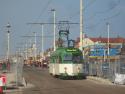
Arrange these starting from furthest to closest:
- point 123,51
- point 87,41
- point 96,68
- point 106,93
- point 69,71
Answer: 1. point 87,41
2. point 123,51
3. point 96,68
4. point 69,71
5. point 106,93

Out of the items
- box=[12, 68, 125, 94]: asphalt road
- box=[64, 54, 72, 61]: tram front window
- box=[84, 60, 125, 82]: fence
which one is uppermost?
box=[64, 54, 72, 61]: tram front window

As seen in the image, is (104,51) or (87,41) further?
(87,41)

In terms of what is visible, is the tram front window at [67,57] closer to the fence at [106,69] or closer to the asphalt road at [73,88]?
the fence at [106,69]

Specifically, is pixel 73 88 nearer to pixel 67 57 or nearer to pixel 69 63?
pixel 69 63

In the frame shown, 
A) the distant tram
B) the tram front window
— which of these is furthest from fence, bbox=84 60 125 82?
the tram front window

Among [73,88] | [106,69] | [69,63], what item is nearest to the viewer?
[73,88]

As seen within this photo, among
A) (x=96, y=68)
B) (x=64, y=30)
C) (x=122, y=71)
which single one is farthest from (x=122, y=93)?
(x=64, y=30)

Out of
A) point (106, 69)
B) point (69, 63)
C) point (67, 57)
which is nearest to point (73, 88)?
point (69, 63)

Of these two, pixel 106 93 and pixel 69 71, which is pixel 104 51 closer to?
pixel 69 71

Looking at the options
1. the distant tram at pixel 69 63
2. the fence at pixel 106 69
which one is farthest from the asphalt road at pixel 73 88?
the distant tram at pixel 69 63

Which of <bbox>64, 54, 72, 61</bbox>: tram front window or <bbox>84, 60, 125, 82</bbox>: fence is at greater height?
<bbox>64, 54, 72, 61</bbox>: tram front window

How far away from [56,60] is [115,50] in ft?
232

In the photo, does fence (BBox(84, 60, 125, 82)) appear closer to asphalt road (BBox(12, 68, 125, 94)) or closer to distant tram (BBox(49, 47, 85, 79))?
distant tram (BBox(49, 47, 85, 79))

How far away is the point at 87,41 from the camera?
164 meters
